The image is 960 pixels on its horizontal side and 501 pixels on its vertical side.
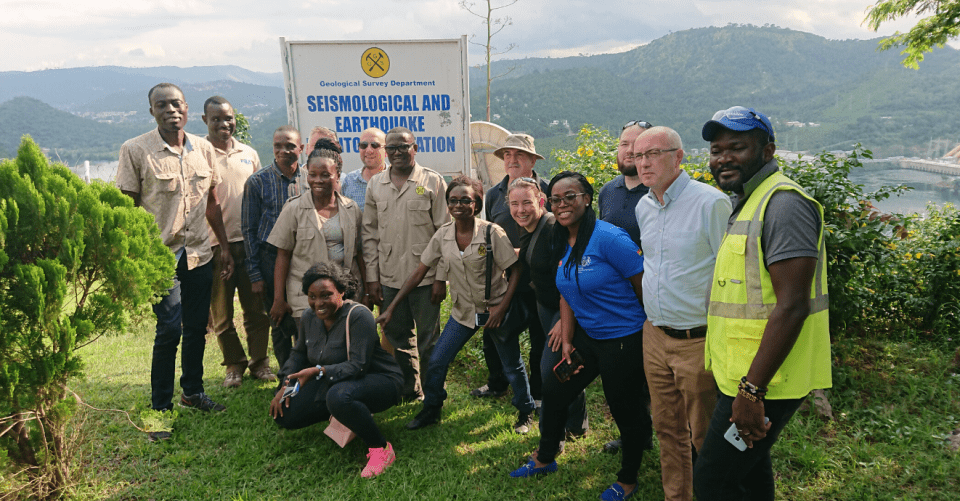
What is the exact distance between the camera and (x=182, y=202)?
415 centimetres

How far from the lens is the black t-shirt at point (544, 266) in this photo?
3.52 m

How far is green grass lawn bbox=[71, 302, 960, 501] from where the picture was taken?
11.4 ft

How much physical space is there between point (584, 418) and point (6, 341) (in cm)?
340

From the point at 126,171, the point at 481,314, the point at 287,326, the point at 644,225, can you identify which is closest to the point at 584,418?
the point at 481,314

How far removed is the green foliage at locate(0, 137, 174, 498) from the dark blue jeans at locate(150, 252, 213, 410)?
829mm

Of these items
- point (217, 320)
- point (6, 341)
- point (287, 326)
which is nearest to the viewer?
point (6, 341)

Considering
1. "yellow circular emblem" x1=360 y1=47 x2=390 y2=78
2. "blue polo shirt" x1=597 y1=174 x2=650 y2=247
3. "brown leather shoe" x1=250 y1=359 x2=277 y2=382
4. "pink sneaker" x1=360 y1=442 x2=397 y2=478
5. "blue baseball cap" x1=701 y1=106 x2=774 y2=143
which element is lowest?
"brown leather shoe" x1=250 y1=359 x2=277 y2=382

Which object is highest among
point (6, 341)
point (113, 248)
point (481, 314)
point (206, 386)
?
point (113, 248)

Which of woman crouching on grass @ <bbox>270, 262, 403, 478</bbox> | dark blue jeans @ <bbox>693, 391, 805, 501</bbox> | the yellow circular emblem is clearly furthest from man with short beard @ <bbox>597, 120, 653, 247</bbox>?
the yellow circular emblem

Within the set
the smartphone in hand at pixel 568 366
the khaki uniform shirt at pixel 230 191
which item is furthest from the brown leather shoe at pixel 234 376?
the smartphone in hand at pixel 568 366

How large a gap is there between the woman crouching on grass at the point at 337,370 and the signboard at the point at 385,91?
3.09 m

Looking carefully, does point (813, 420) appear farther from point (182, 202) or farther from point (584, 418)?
point (182, 202)

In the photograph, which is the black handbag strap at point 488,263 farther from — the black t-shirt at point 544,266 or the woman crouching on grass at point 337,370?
the woman crouching on grass at point 337,370

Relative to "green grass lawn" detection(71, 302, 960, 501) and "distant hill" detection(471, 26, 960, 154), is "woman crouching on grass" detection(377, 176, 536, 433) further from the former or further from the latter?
"distant hill" detection(471, 26, 960, 154)
